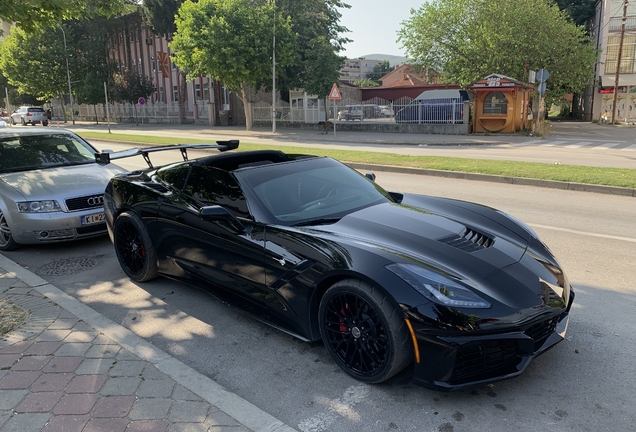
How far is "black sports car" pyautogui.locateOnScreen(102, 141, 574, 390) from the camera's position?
278cm

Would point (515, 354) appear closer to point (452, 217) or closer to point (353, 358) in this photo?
point (353, 358)

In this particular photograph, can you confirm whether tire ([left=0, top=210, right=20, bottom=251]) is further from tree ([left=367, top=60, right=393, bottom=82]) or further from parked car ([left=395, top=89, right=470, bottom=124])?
tree ([left=367, top=60, right=393, bottom=82])

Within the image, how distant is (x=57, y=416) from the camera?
2820 millimetres

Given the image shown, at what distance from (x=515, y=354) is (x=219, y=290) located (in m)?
2.32

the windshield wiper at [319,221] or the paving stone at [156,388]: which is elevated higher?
the windshield wiper at [319,221]

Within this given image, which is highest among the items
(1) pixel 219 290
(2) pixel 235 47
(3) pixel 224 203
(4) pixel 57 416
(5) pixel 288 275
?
(2) pixel 235 47

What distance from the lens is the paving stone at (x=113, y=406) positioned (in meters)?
2.83

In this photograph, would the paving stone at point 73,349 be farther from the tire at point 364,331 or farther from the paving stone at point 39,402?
the tire at point 364,331

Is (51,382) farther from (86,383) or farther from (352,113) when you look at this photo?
(352,113)

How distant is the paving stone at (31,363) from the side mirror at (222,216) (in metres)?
1.49

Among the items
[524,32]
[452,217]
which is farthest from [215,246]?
[524,32]

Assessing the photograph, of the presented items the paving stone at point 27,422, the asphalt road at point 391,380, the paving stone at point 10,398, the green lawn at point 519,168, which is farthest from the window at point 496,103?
the paving stone at point 27,422

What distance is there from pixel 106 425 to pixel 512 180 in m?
10.1

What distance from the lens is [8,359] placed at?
346cm
